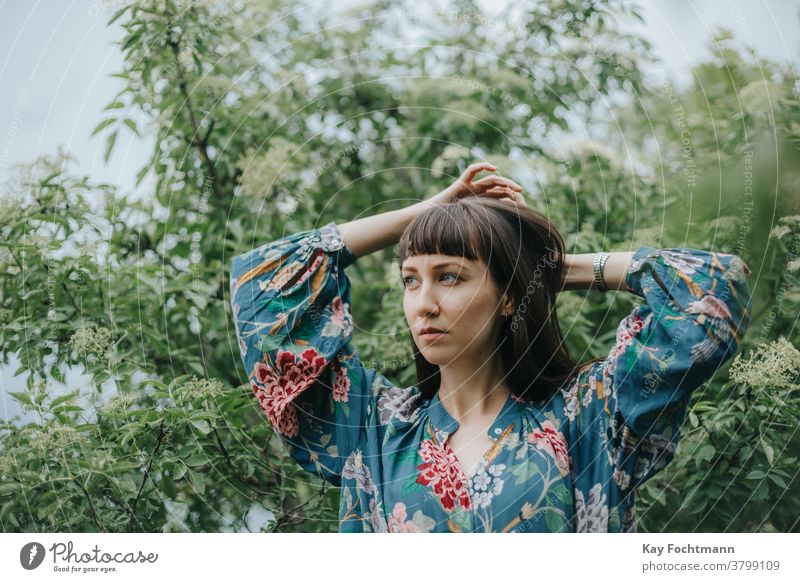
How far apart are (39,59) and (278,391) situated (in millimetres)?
522

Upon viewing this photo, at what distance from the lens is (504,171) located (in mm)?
1121

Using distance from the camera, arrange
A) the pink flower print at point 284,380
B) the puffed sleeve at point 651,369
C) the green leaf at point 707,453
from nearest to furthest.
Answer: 1. the puffed sleeve at point 651,369
2. the pink flower print at point 284,380
3. the green leaf at point 707,453

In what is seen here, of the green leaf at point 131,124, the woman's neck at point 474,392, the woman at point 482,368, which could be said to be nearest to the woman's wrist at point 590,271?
the woman at point 482,368

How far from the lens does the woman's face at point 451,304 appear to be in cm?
81

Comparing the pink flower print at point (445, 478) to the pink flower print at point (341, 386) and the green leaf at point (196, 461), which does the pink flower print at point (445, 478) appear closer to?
the pink flower print at point (341, 386)

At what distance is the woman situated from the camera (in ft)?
2.54

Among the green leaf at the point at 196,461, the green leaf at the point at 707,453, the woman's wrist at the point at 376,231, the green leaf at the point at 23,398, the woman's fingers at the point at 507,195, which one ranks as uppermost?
the woman's fingers at the point at 507,195

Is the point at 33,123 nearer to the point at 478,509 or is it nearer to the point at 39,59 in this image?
the point at 39,59

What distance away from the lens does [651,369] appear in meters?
0.75

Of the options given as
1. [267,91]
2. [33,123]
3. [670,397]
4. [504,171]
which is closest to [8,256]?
[33,123]

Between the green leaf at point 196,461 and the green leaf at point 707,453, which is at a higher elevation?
the green leaf at point 196,461

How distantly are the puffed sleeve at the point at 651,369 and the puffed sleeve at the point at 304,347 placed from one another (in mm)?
218

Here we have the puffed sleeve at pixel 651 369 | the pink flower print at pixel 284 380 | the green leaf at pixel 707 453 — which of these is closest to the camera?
the puffed sleeve at pixel 651 369
